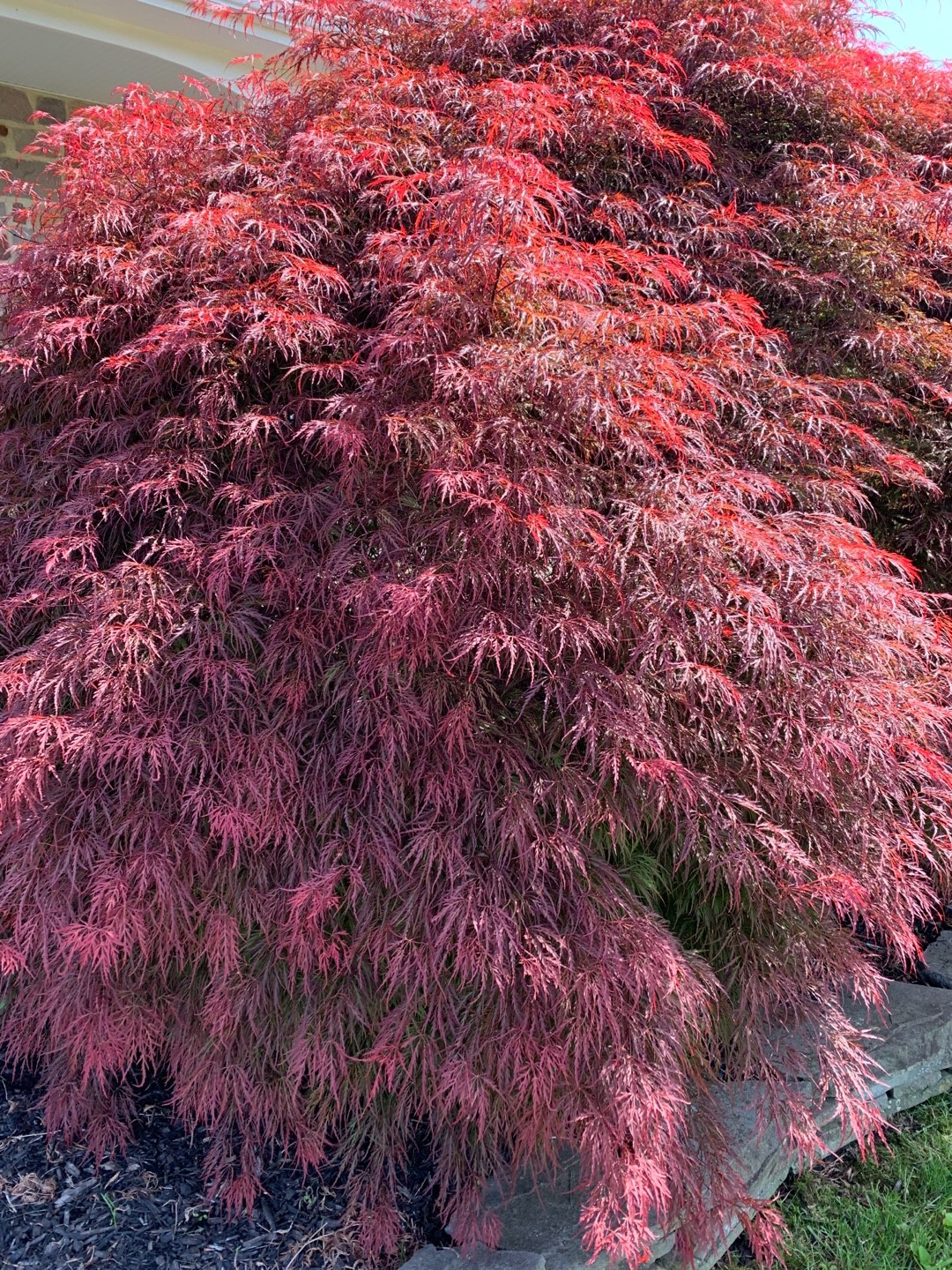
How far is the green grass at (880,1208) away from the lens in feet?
6.43

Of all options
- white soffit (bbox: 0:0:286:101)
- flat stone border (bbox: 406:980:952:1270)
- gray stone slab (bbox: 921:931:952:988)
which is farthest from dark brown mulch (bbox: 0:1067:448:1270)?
white soffit (bbox: 0:0:286:101)

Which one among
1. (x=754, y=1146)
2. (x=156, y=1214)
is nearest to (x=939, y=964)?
(x=754, y=1146)

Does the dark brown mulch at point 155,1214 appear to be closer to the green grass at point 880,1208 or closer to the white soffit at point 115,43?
the green grass at point 880,1208

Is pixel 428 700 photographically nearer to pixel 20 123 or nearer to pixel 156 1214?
pixel 156 1214

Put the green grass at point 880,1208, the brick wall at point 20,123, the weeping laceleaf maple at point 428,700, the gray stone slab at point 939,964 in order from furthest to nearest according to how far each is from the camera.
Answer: the brick wall at point 20,123
the gray stone slab at point 939,964
the green grass at point 880,1208
the weeping laceleaf maple at point 428,700

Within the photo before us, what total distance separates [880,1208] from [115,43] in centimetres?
523

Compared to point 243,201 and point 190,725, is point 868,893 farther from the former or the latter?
point 243,201

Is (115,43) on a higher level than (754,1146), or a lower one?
higher

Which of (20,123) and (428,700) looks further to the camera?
(20,123)

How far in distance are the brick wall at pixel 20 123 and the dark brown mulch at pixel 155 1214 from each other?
4730 mm

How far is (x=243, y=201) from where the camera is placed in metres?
2.05

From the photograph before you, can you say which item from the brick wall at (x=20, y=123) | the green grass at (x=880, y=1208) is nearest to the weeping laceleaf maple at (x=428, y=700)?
the green grass at (x=880, y=1208)

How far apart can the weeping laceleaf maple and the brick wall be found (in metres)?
3.46

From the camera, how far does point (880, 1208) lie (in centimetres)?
209
